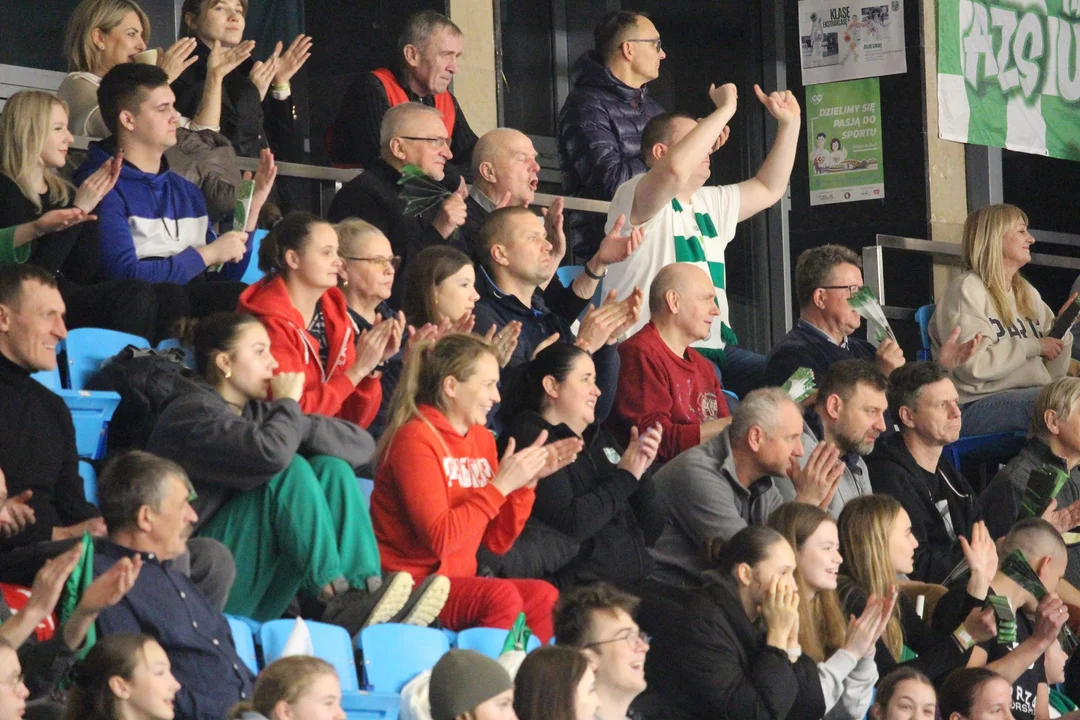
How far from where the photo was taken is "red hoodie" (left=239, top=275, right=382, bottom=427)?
5.42 meters

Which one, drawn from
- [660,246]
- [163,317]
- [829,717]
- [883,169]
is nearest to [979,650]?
[829,717]

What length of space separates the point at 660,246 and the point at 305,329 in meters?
2.02

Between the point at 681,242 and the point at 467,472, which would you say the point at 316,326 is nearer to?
the point at 467,472

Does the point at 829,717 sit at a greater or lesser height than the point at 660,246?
lesser

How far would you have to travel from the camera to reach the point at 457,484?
203 inches

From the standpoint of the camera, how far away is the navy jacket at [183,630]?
13.9 feet

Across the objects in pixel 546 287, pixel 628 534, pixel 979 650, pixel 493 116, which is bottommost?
pixel 979 650

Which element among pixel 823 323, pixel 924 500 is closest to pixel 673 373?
pixel 924 500

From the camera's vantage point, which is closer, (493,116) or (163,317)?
(163,317)

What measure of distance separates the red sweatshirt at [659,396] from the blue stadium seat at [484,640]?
1722mm

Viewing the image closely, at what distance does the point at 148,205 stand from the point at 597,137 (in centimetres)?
227

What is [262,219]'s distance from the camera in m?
7.05

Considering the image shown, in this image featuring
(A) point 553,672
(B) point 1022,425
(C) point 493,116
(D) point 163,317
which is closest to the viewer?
(A) point 553,672

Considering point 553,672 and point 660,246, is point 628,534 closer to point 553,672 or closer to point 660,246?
point 553,672
